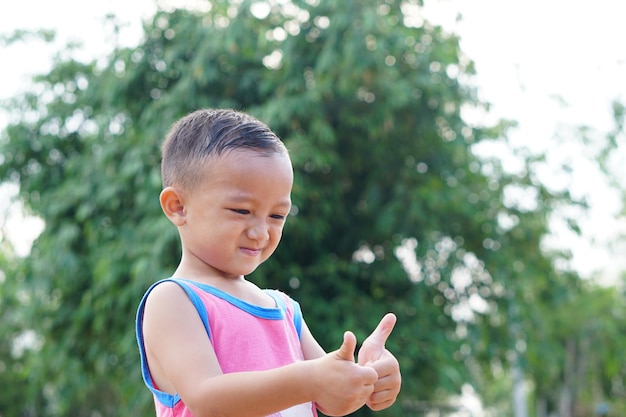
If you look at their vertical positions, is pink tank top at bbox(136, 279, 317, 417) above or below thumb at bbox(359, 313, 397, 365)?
below

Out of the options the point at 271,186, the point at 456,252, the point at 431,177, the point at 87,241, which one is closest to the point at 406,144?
the point at 431,177

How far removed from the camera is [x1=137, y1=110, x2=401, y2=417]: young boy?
4.61ft

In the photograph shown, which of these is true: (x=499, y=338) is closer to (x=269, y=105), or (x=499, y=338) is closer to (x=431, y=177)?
(x=431, y=177)

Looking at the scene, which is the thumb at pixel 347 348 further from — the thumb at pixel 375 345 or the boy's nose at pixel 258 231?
the boy's nose at pixel 258 231

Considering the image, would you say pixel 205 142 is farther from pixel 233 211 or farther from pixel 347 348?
pixel 347 348

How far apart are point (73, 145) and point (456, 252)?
399cm

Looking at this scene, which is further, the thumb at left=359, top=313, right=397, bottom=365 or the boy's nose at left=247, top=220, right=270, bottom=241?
the boy's nose at left=247, top=220, right=270, bottom=241

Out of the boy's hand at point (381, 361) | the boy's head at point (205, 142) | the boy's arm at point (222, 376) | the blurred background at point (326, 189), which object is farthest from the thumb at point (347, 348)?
the blurred background at point (326, 189)

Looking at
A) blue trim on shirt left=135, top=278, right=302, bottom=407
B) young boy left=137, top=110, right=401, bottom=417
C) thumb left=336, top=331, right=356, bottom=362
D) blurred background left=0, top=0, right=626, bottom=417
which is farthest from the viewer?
blurred background left=0, top=0, right=626, bottom=417

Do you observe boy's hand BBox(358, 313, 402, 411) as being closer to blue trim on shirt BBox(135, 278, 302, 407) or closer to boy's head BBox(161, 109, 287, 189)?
blue trim on shirt BBox(135, 278, 302, 407)

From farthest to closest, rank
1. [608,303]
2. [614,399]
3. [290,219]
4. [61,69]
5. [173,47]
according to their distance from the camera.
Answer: [614,399]
[608,303]
[61,69]
[173,47]
[290,219]

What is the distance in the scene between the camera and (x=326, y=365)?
4.31 feet

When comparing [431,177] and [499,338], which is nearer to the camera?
[431,177]


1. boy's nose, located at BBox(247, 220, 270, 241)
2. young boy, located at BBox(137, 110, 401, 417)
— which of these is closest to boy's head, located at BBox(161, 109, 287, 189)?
young boy, located at BBox(137, 110, 401, 417)
